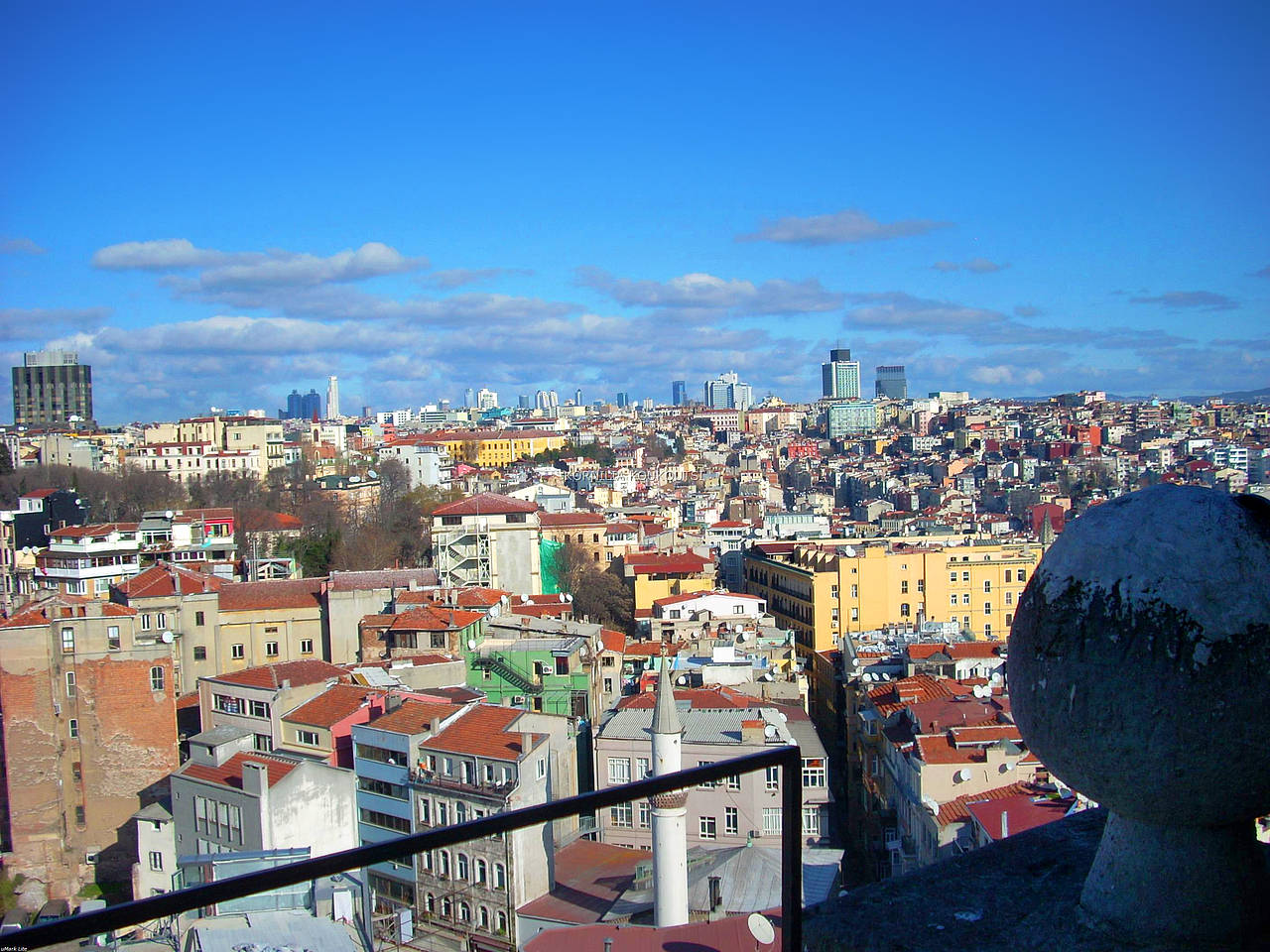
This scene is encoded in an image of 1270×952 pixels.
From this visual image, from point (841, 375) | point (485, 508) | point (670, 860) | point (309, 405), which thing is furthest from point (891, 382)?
point (670, 860)

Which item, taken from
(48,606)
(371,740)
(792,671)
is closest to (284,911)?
(371,740)

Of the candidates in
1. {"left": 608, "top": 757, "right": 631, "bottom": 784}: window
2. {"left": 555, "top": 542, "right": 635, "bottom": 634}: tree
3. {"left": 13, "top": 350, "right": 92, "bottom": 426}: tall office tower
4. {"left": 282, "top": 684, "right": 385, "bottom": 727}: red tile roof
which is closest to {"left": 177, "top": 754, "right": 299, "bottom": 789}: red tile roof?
{"left": 282, "top": 684, "right": 385, "bottom": 727}: red tile roof

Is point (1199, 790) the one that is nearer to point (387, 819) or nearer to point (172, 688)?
point (387, 819)

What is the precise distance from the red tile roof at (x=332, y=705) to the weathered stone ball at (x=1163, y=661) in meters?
12.3

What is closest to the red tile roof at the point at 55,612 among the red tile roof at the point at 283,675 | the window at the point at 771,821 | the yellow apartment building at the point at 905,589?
the red tile roof at the point at 283,675

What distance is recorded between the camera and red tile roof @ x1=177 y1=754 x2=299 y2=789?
10789 millimetres

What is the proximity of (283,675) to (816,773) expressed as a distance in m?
6.92

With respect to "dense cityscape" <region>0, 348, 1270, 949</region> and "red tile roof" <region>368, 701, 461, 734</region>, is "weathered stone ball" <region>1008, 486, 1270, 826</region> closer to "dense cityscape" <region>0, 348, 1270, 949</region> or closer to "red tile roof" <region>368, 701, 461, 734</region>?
"dense cityscape" <region>0, 348, 1270, 949</region>

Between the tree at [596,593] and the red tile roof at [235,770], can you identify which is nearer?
the red tile roof at [235,770]

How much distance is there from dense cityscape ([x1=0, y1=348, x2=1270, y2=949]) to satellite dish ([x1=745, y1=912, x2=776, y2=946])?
0.09 ft

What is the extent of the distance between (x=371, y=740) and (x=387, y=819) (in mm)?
1701

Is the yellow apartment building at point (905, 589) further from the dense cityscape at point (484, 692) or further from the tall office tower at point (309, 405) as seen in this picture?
the tall office tower at point (309, 405)

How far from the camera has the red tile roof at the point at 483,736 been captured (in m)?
9.84

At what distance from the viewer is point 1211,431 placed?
2623 inches
